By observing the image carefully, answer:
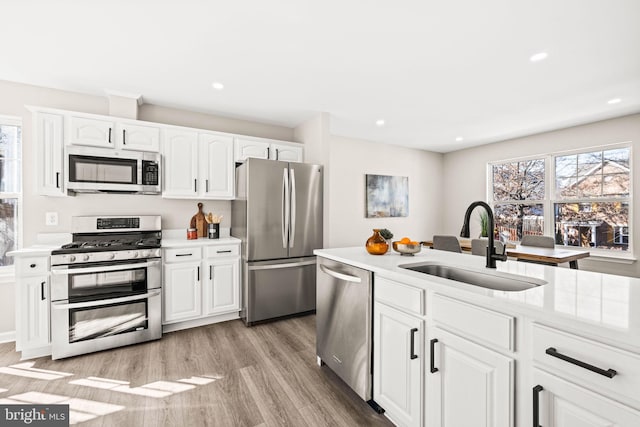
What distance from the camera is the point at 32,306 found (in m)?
2.46

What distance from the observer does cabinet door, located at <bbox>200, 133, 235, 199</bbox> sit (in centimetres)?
338

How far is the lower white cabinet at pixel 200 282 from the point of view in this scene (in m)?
2.98

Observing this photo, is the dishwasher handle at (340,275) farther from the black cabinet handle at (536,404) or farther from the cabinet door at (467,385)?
the black cabinet handle at (536,404)

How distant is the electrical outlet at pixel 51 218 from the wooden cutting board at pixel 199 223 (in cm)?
128

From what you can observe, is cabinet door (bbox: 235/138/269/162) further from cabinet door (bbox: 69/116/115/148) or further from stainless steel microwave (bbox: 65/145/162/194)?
cabinet door (bbox: 69/116/115/148)

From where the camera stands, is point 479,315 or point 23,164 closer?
point 479,315

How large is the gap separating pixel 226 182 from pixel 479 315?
121 inches

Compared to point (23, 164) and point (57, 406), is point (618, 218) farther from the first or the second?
point (23, 164)

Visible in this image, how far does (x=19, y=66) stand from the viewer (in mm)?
2555

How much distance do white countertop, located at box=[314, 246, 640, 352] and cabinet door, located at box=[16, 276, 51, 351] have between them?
2834 mm

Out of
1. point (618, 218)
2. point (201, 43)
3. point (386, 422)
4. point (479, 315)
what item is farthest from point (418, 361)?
point (618, 218)

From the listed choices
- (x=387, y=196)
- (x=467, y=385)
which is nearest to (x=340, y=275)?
(x=467, y=385)

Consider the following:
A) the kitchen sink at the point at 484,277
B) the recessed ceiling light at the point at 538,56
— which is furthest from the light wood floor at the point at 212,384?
the recessed ceiling light at the point at 538,56

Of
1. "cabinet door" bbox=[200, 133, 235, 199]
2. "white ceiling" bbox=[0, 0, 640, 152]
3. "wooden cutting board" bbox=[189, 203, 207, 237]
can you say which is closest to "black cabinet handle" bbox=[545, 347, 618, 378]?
"white ceiling" bbox=[0, 0, 640, 152]
